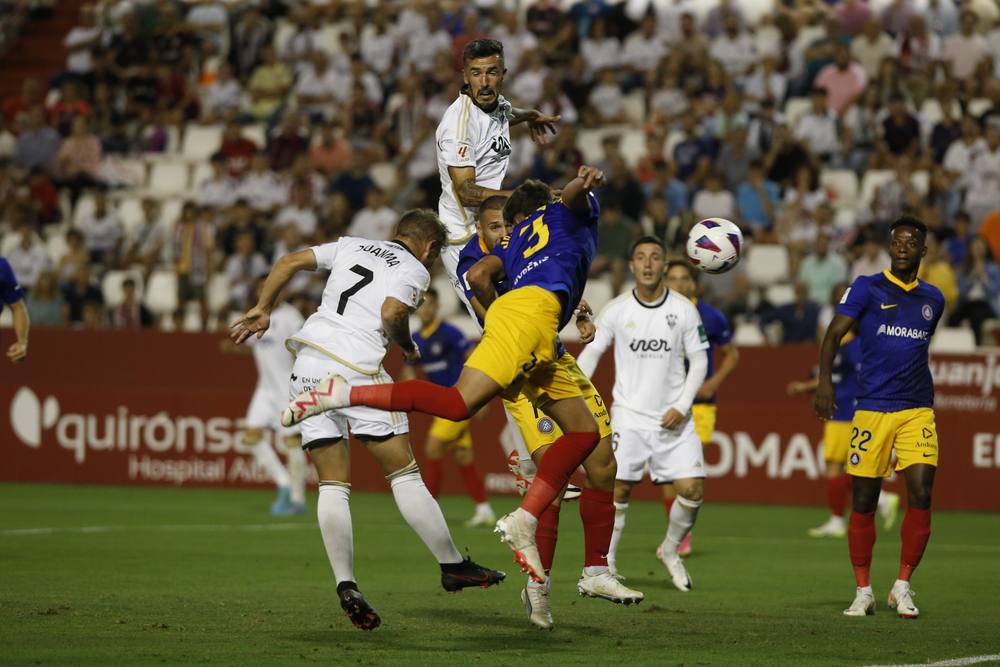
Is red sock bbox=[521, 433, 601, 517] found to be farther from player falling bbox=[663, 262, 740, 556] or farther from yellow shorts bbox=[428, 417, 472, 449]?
yellow shorts bbox=[428, 417, 472, 449]

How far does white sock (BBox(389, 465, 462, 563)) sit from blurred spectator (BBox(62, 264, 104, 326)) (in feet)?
47.4

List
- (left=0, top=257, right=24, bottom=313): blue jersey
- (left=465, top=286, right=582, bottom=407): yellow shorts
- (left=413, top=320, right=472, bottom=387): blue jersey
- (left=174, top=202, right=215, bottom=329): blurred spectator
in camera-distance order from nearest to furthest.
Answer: (left=465, top=286, right=582, bottom=407): yellow shorts < (left=0, top=257, right=24, bottom=313): blue jersey < (left=413, top=320, right=472, bottom=387): blue jersey < (left=174, top=202, right=215, bottom=329): blurred spectator

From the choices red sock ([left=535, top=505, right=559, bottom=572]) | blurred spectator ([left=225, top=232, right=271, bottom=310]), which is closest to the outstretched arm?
red sock ([left=535, top=505, right=559, bottom=572])

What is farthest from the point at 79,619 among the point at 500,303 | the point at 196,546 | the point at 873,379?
the point at 873,379

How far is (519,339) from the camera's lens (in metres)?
7.44

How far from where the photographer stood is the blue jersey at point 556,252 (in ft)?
25.3

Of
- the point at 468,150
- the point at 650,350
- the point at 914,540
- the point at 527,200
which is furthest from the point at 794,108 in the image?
the point at 527,200

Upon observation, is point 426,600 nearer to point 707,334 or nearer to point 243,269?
point 707,334

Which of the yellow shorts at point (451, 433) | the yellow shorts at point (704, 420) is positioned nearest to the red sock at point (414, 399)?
the yellow shorts at point (704, 420)

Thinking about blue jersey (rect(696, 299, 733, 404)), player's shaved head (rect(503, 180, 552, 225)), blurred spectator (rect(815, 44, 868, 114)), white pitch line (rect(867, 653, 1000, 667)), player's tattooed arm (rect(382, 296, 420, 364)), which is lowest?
white pitch line (rect(867, 653, 1000, 667))

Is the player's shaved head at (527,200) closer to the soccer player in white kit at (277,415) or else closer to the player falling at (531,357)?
the player falling at (531,357)

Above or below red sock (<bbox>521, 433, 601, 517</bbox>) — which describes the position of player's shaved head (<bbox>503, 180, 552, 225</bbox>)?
above

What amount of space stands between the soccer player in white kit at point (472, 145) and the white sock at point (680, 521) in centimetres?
265

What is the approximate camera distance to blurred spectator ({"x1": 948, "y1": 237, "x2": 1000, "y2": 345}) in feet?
59.9
